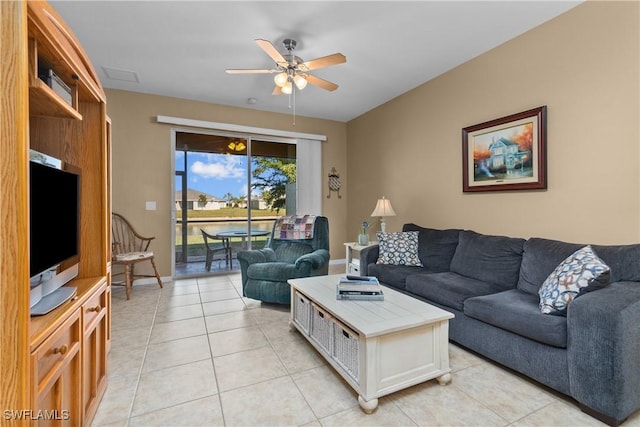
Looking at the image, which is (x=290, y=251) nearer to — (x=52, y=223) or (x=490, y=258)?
(x=490, y=258)

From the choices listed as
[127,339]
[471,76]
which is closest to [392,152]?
[471,76]

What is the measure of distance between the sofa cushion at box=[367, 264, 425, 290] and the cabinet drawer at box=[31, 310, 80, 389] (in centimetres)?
239

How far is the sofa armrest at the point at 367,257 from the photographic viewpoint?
11.0 ft

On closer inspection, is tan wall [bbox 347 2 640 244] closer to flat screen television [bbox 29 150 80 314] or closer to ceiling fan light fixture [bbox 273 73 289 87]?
ceiling fan light fixture [bbox 273 73 289 87]

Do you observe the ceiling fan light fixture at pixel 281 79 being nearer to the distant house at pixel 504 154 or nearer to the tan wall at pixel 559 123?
the tan wall at pixel 559 123

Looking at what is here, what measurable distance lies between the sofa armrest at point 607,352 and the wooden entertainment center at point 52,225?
2.27m

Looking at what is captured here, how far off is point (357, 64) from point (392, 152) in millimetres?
1480

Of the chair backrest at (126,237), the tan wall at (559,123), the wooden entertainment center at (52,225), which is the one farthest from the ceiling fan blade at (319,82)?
the chair backrest at (126,237)

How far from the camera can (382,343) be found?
5.29ft

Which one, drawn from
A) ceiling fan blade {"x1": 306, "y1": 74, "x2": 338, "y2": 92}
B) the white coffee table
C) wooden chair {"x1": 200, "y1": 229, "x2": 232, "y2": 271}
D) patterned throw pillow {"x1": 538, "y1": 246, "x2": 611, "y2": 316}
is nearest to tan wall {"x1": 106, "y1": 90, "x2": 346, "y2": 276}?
wooden chair {"x1": 200, "y1": 229, "x2": 232, "y2": 271}

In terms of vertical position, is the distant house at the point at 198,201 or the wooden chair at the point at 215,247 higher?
the distant house at the point at 198,201

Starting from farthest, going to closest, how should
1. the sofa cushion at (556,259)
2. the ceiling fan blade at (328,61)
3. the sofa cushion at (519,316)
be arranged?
the ceiling fan blade at (328,61) → the sofa cushion at (556,259) → the sofa cushion at (519,316)

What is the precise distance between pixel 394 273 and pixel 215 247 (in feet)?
9.67

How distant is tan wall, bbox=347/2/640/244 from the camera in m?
2.09
